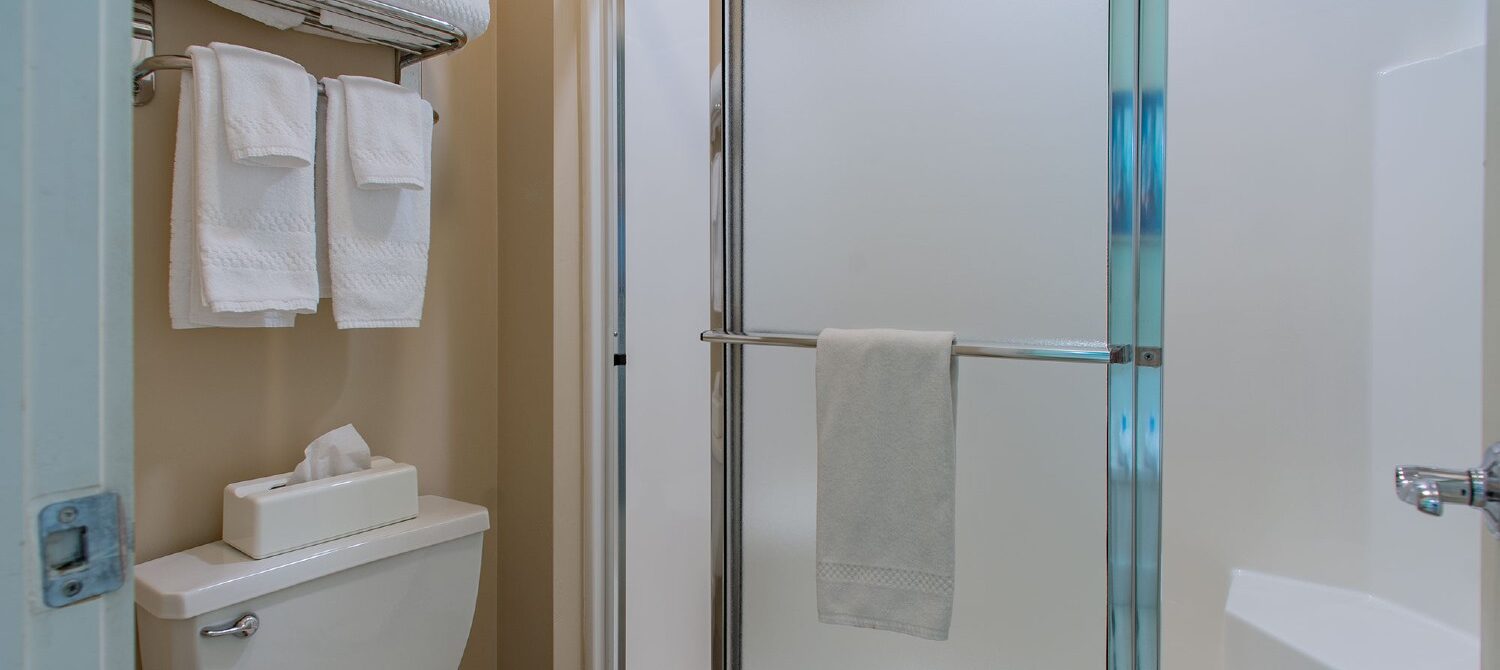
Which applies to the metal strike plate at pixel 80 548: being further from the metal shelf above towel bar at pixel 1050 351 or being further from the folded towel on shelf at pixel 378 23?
the folded towel on shelf at pixel 378 23

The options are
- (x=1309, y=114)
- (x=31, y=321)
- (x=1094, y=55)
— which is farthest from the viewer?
(x=1309, y=114)

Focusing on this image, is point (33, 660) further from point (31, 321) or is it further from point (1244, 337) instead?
point (1244, 337)

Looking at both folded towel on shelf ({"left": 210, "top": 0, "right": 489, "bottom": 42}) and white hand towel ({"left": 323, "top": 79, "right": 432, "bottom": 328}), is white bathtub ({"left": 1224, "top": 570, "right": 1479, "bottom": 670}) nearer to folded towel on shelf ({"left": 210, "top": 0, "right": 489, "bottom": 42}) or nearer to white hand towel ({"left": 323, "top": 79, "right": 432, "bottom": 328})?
white hand towel ({"left": 323, "top": 79, "right": 432, "bottom": 328})

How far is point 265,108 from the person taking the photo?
1108 mm

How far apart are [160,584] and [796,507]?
88cm

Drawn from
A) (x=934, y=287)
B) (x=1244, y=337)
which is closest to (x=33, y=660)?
(x=934, y=287)

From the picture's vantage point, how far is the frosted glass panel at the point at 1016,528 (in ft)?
3.03

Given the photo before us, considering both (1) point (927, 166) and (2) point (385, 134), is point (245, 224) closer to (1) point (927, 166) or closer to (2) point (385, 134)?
(2) point (385, 134)

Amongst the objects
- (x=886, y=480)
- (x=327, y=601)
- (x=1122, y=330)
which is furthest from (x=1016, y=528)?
(x=327, y=601)

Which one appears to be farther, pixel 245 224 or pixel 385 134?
pixel 385 134

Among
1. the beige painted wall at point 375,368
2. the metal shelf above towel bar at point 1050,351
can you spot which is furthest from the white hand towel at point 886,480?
the beige painted wall at point 375,368

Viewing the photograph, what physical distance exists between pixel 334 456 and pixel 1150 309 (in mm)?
1218

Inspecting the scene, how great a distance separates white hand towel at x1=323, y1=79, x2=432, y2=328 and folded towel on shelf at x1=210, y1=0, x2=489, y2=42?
0.33 ft

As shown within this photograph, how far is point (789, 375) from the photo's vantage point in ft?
3.92
